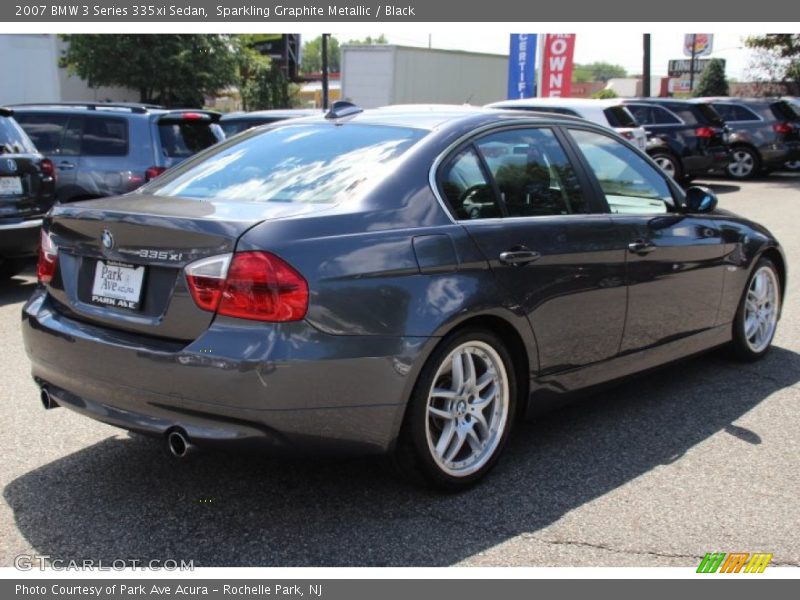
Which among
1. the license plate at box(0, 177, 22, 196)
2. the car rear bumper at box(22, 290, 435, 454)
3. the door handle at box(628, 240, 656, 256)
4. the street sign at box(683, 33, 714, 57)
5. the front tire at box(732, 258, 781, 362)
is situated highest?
the street sign at box(683, 33, 714, 57)

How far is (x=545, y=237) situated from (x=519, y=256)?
0.25 m

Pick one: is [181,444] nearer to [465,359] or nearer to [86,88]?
[465,359]

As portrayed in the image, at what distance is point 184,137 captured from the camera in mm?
10008

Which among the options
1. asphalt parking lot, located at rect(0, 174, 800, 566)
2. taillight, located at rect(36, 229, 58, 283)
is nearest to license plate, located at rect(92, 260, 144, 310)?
taillight, located at rect(36, 229, 58, 283)

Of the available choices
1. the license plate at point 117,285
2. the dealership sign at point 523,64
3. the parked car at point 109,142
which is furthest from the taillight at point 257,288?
the dealership sign at point 523,64

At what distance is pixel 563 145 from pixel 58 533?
9.63ft

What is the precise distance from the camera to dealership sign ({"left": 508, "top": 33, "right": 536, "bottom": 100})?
1012 inches

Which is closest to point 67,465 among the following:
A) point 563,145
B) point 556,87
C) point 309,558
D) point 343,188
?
point 309,558

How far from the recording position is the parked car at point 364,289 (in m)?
3.29

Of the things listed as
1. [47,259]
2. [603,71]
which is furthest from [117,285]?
[603,71]

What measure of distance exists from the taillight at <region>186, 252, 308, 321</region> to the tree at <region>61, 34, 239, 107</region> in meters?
29.7

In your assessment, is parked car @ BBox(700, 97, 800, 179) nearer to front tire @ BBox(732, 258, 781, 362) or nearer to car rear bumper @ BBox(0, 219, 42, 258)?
front tire @ BBox(732, 258, 781, 362)

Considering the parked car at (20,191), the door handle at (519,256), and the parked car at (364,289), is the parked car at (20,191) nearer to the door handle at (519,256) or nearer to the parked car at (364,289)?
the parked car at (364,289)

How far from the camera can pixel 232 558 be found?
3.29 m
